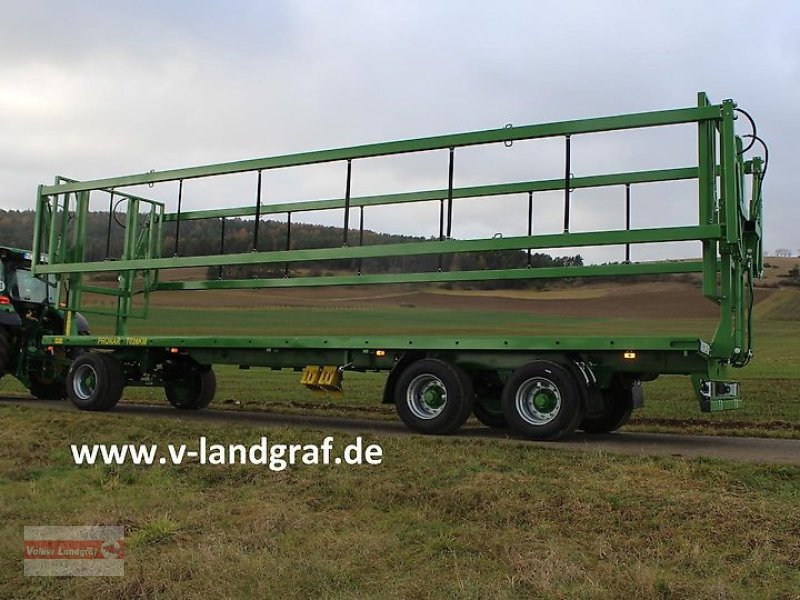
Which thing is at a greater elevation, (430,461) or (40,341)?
(40,341)

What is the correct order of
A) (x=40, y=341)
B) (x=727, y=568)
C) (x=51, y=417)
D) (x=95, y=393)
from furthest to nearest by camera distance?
(x=40, y=341)
(x=95, y=393)
(x=51, y=417)
(x=727, y=568)

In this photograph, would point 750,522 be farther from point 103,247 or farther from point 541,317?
point 103,247

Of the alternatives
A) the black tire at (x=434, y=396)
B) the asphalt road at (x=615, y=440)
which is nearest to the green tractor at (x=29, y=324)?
the asphalt road at (x=615, y=440)

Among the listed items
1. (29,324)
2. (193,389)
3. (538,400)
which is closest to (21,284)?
(29,324)

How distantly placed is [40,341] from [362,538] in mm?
10429

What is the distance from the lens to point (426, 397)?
30.6ft

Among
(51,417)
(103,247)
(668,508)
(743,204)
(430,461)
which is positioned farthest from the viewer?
(103,247)

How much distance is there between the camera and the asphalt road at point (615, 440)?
25.5 ft

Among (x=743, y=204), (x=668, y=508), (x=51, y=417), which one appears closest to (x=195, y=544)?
(x=668, y=508)

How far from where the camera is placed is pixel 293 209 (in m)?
12.2

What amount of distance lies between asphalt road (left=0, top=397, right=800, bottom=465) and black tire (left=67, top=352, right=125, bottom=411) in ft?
1.46

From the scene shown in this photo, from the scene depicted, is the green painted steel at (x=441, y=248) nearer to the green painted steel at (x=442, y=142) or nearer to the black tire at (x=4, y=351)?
the green painted steel at (x=442, y=142)

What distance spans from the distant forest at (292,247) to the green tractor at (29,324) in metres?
1.68

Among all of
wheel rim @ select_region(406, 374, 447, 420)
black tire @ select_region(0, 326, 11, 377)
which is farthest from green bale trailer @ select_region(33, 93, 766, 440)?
black tire @ select_region(0, 326, 11, 377)
